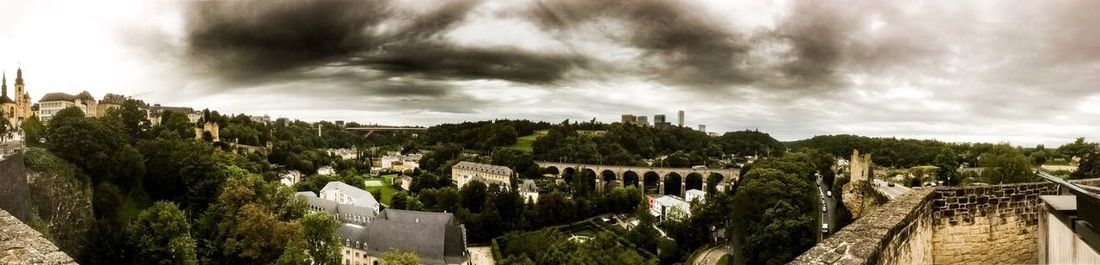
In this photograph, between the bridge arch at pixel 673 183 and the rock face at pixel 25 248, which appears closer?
the rock face at pixel 25 248

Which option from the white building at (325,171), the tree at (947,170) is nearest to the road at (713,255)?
the tree at (947,170)

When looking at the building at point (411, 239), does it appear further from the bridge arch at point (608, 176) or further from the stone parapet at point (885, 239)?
the bridge arch at point (608, 176)

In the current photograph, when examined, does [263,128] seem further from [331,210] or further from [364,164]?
[331,210]

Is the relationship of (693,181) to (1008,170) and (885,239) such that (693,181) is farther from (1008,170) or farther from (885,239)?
(885,239)

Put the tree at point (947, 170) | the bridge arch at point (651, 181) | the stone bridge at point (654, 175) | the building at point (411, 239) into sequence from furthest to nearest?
the bridge arch at point (651, 181) < the stone bridge at point (654, 175) < the tree at point (947, 170) < the building at point (411, 239)

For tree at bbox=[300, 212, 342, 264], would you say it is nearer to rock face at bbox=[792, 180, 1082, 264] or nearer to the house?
rock face at bbox=[792, 180, 1082, 264]

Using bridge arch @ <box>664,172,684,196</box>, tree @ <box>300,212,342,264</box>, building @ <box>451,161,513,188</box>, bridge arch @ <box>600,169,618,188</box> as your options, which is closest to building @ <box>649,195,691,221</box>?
bridge arch @ <box>664,172,684,196</box>
